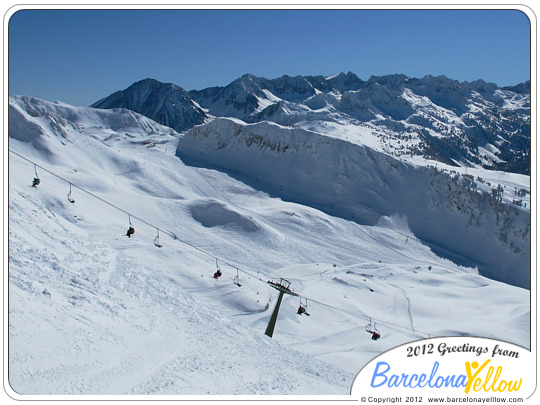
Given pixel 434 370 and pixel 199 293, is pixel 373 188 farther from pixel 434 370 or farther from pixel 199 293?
pixel 434 370

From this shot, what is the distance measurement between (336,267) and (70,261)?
25028mm

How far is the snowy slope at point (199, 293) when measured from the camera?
10.4 m

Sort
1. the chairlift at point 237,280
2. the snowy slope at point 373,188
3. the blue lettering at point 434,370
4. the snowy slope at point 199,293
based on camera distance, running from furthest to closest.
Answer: the snowy slope at point 373,188 < the chairlift at point 237,280 < the snowy slope at point 199,293 < the blue lettering at point 434,370

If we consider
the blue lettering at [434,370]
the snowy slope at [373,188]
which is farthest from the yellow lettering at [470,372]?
the snowy slope at [373,188]

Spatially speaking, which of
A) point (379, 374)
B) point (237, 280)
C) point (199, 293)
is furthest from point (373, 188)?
point (379, 374)

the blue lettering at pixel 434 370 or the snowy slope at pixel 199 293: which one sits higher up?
the blue lettering at pixel 434 370

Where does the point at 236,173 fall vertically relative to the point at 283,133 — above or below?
below

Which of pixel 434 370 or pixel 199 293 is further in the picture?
pixel 199 293

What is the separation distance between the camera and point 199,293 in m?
20.7

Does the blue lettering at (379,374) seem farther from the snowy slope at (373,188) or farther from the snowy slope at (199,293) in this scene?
the snowy slope at (373,188)

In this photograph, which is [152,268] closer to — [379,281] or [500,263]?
[379,281]

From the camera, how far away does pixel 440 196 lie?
196 ft


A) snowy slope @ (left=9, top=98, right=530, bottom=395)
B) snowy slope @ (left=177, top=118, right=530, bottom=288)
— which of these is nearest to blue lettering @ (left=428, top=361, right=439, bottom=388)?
snowy slope @ (left=9, top=98, right=530, bottom=395)

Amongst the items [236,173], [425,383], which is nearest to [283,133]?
[236,173]
